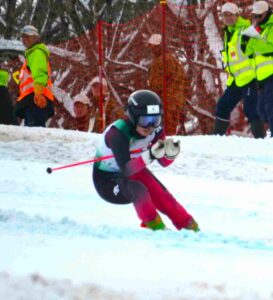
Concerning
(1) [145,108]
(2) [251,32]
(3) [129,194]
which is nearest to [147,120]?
(1) [145,108]

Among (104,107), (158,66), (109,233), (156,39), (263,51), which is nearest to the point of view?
(109,233)

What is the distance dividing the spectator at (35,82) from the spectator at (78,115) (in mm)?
1894

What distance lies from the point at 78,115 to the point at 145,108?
7.79 meters

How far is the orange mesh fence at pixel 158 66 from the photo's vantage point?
13195mm

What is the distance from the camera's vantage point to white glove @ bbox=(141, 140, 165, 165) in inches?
229

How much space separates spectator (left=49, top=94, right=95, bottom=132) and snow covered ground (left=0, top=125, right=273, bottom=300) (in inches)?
128

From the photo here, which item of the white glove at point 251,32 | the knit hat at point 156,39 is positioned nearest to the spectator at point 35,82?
the knit hat at point 156,39

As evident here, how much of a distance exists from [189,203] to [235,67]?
3958 mm

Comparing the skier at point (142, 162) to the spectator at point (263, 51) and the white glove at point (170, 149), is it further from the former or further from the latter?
the spectator at point (263, 51)

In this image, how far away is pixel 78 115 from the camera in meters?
13.7

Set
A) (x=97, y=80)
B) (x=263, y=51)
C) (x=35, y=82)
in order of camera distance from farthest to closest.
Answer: (x=97, y=80) < (x=35, y=82) < (x=263, y=51)

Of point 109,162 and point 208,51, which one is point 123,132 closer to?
point 109,162

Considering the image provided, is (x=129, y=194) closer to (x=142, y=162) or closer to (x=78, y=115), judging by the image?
(x=142, y=162)

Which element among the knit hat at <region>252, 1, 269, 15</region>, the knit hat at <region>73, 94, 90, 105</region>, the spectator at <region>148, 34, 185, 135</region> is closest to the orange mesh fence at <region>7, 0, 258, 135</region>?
the spectator at <region>148, 34, 185, 135</region>
